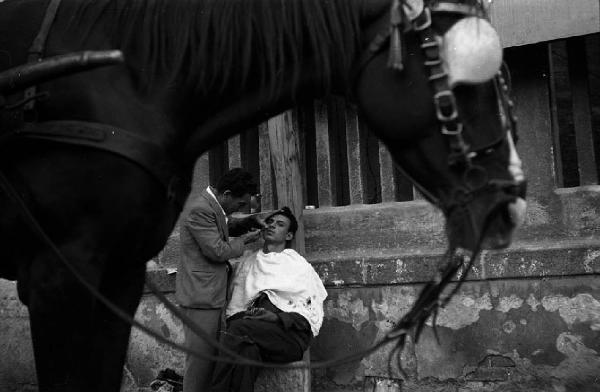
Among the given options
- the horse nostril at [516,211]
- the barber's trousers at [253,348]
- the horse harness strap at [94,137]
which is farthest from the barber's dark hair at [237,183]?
the horse nostril at [516,211]

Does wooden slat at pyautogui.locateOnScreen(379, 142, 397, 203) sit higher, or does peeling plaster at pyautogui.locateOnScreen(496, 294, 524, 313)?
wooden slat at pyautogui.locateOnScreen(379, 142, 397, 203)

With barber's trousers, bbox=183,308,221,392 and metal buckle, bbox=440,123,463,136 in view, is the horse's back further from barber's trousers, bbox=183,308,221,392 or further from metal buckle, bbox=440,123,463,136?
barber's trousers, bbox=183,308,221,392

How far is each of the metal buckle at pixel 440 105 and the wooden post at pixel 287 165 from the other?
10.2ft

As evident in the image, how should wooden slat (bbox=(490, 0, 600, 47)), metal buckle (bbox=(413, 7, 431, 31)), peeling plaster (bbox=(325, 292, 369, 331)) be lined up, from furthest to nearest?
1. peeling plaster (bbox=(325, 292, 369, 331))
2. wooden slat (bbox=(490, 0, 600, 47))
3. metal buckle (bbox=(413, 7, 431, 31))

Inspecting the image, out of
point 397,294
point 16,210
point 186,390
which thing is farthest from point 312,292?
point 16,210

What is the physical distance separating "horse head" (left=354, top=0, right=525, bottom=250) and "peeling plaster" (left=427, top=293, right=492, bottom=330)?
112 inches

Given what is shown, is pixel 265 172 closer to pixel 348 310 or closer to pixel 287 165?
pixel 287 165

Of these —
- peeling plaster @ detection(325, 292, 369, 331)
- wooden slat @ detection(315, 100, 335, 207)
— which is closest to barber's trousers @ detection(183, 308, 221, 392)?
peeling plaster @ detection(325, 292, 369, 331)

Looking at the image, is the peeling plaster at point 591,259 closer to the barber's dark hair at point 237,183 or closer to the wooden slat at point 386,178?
the wooden slat at point 386,178

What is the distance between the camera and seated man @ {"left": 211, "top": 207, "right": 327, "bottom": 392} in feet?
16.5

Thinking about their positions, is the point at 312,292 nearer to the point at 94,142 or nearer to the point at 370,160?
the point at 370,160

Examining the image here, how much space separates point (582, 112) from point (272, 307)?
8.24 feet

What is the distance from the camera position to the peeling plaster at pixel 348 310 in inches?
220

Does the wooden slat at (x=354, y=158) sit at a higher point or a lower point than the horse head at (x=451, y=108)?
higher
